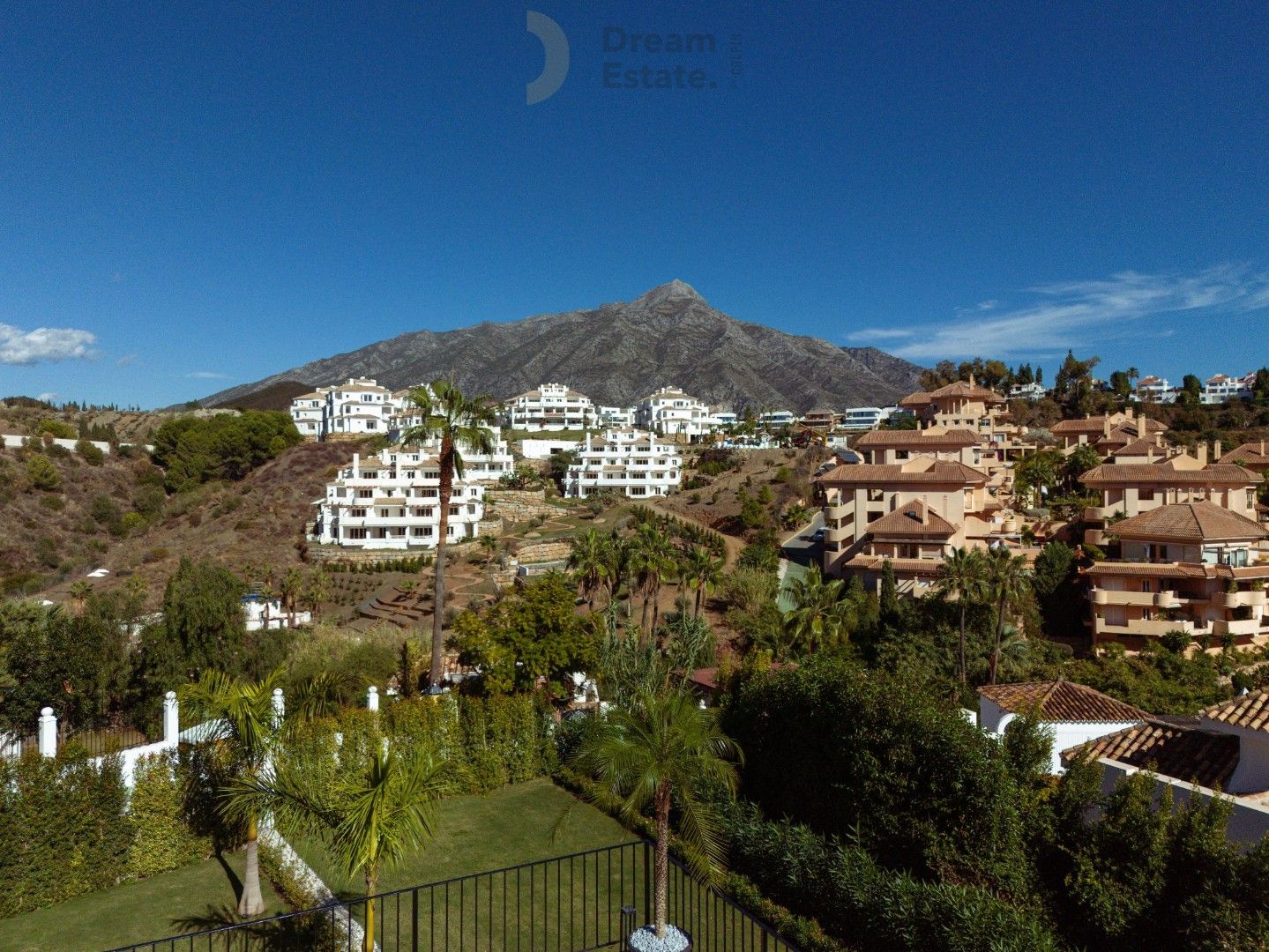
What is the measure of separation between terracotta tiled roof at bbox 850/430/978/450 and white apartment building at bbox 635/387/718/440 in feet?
168

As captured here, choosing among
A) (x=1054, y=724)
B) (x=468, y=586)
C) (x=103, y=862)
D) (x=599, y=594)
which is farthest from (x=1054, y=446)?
(x=103, y=862)

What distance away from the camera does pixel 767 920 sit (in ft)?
38.5

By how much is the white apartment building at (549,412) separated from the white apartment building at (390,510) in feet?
127

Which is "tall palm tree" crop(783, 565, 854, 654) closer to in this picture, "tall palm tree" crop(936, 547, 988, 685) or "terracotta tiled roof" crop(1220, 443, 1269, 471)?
"tall palm tree" crop(936, 547, 988, 685)

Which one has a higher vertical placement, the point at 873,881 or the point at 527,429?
the point at 527,429

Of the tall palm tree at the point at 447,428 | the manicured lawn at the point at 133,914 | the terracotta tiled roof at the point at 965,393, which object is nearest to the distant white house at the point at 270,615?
the tall palm tree at the point at 447,428

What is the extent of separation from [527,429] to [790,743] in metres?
83.6

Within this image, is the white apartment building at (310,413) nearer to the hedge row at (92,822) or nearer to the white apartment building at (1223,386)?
the hedge row at (92,822)

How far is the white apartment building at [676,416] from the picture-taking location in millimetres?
102250

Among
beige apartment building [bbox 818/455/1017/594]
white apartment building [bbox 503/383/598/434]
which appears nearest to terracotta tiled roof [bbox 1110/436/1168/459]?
beige apartment building [bbox 818/455/1017/594]

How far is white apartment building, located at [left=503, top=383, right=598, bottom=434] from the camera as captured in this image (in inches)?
3844

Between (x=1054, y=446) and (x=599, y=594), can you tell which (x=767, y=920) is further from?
(x=1054, y=446)

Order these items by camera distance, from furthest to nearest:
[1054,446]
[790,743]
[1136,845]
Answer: [1054,446] → [790,743] → [1136,845]

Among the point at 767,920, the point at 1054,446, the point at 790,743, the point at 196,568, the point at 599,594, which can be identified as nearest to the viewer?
the point at 767,920
